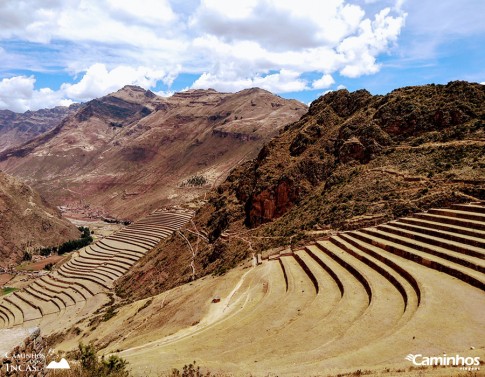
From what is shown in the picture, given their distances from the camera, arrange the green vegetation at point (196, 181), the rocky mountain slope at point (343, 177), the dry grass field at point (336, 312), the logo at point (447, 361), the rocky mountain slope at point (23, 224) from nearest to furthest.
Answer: the logo at point (447, 361)
the dry grass field at point (336, 312)
the rocky mountain slope at point (343, 177)
the rocky mountain slope at point (23, 224)
the green vegetation at point (196, 181)

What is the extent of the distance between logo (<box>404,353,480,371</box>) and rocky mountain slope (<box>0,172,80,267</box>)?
3592 inches

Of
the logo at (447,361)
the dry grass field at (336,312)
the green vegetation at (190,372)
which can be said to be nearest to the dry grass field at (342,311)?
the dry grass field at (336,312)

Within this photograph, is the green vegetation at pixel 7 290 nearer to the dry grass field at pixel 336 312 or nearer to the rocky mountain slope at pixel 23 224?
the rocky mountain slope at pixel 23 224

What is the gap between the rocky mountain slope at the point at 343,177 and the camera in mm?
29609

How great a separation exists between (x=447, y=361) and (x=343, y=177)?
29.5 meters

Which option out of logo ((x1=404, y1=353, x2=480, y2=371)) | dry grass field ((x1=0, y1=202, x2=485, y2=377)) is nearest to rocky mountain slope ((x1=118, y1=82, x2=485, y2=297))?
dry grass field ((x1=0, y1=202, x2=485, y2=377))

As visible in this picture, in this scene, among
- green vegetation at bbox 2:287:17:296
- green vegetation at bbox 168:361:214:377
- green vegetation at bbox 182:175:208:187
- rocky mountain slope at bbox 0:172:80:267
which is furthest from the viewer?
green vegetation at bbox 182:175:208:187

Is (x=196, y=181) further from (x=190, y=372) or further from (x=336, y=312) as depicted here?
(x=190, y=372)

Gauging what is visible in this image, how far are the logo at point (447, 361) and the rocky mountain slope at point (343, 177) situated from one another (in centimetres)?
1794

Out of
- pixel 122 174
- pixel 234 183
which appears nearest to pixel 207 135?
pixel 122 174

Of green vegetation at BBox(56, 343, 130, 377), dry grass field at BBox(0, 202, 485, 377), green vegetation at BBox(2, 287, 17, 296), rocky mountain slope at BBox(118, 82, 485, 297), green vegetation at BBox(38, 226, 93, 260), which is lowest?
green vegetation at BBox(2, 287, 17, 296)

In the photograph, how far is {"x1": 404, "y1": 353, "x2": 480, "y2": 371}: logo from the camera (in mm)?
9350

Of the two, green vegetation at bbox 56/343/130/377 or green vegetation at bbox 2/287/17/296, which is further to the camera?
green vegetation at bbox 2/287/17/296

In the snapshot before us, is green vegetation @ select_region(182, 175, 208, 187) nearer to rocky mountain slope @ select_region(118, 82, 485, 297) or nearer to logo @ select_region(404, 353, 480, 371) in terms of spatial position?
rocky mountain slope @ select_region(118, 82, 485, 297)
